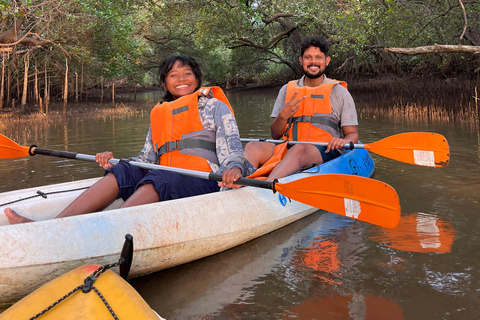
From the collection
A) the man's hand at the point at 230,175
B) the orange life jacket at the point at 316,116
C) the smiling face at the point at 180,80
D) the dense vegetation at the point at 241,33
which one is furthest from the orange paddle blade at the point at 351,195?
the dense vegetation at the point at 241,33

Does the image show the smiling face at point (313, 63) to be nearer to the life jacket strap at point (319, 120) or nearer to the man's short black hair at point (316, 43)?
the man's short black hair at point (316, 43)

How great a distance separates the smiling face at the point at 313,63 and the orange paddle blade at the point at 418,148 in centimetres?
76

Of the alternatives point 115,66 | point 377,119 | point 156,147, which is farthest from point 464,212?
point 115,66

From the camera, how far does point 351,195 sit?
271cm

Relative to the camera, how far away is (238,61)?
24.2 meters

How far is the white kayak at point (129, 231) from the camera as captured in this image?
2.24 meters

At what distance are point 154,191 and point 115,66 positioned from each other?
40.3 feet

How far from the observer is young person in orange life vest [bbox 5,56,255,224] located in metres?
2.79

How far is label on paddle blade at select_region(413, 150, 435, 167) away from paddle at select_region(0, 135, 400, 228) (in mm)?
1389

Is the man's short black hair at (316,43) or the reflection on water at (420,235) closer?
the reflection on water at (420,235)

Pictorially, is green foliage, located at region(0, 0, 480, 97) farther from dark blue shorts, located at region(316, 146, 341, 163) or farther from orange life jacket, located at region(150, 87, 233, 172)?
orange life jacket, located at region(150, 87, 233, 172)

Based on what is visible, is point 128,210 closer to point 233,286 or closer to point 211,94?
point 233,286

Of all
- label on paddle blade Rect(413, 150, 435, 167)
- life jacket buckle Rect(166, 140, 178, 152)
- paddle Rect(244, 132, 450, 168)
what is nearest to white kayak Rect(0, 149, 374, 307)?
life jacket buckle Rect(166, 140, 178, 152)

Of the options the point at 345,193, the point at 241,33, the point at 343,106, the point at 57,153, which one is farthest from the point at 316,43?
the point at 241,33
